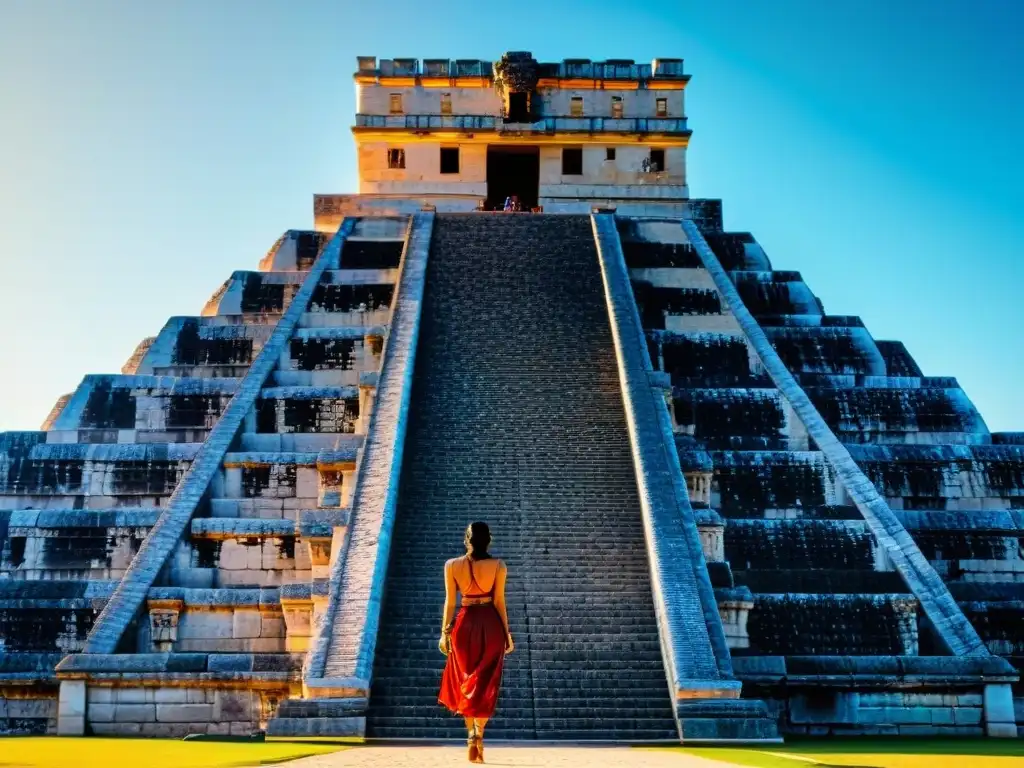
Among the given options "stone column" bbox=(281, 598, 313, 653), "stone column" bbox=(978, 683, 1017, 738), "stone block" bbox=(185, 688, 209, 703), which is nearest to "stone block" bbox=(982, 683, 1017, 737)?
"stone column" bbox=(978, 683, 1017, 738)

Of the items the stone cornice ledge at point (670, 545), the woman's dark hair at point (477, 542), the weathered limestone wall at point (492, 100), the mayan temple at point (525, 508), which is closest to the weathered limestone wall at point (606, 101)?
the weathered limestone wall at point (492, 100)

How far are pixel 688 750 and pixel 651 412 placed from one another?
8.11 meters

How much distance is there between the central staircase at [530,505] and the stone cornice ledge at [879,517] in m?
2.77

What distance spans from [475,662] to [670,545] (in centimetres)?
613

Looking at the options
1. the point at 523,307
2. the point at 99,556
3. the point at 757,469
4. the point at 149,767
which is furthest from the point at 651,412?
the point at 149,767

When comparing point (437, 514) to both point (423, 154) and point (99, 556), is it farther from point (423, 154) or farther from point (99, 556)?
point (423, 154)

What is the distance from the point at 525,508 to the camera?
16719mm

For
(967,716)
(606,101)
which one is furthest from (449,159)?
(967,716)

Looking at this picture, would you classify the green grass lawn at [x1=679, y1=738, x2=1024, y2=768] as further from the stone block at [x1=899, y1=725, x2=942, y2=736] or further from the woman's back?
the woman's back

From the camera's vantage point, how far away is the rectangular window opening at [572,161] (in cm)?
3362

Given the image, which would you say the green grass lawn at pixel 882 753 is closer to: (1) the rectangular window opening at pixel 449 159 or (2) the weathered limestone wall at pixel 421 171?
(2) the weathered limestone wall at pixel 421 171

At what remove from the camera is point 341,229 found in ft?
94.4

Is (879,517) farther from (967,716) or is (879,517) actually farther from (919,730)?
(919,730)

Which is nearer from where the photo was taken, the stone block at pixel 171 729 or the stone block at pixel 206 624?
the stone block at pixel 171 729
